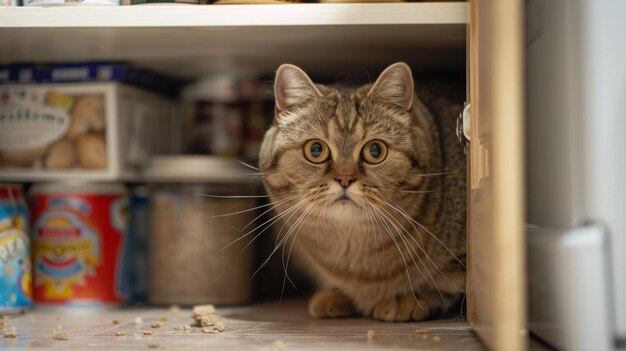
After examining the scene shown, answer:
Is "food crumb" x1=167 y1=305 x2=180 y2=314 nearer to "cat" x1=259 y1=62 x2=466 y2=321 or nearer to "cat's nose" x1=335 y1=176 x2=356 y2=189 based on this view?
"cat" x1=259 y1=62 x2=466 y2=321

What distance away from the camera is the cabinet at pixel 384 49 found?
2.58ft

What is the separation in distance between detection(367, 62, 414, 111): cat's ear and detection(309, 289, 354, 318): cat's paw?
40 centimetres

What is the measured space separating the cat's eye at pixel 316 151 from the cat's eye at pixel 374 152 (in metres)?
0.07

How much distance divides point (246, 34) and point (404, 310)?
0.58 meters

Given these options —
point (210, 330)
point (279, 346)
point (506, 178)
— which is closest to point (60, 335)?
point (210, 330)

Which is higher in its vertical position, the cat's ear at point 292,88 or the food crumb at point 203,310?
the cat's ear at point 292,88

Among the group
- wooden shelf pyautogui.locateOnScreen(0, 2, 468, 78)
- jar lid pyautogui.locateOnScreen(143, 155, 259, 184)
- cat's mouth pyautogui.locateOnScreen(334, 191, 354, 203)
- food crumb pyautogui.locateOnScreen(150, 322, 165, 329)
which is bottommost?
food crumb pyautogui.locateOnScreen(150, 322, 165, 329)

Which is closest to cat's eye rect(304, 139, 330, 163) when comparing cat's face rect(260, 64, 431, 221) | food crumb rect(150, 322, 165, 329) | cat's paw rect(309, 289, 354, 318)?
cat's face rect(260, 64, 431, 221)

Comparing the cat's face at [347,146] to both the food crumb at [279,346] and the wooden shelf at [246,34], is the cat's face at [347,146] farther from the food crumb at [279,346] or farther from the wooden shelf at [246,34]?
the food crumb at [279,346]

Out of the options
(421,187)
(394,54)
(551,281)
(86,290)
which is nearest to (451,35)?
(394,54)

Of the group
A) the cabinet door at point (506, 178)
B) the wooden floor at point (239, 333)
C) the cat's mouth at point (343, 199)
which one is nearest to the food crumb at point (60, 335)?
the wooden floor at point (239, 333)

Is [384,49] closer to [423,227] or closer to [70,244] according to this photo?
[423,227]

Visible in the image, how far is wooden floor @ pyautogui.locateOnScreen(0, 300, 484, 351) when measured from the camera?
3.29ft

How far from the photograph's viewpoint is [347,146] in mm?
1200
